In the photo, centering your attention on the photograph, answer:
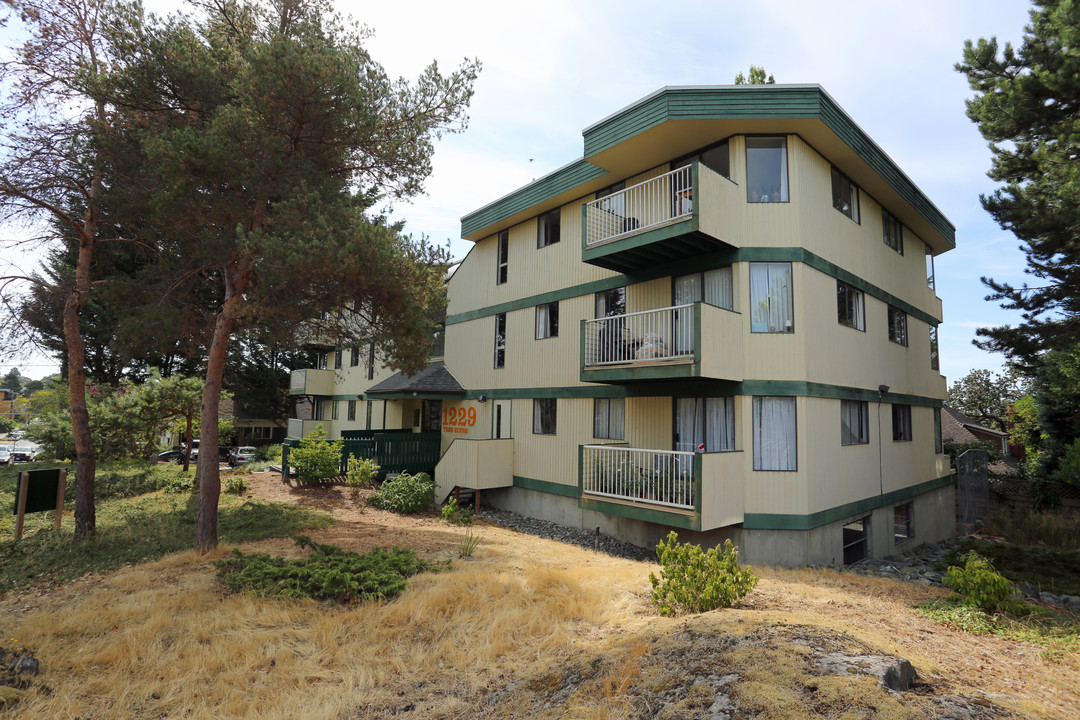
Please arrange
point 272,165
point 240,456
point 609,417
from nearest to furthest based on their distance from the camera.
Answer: point 272,165 → point 609,417 → point 240,456

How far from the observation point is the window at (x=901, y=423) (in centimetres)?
1562

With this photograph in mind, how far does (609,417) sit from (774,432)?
4420 mm

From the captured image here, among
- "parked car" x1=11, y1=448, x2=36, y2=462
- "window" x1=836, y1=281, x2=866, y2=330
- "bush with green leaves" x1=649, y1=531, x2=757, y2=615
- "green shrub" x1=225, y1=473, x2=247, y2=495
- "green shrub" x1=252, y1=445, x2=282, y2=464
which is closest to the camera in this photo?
"bush with green leaves" x1=649, y1=531, x2=757, y2=615

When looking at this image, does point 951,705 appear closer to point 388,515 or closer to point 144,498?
point 388,515

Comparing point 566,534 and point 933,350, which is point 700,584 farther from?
point 933,350

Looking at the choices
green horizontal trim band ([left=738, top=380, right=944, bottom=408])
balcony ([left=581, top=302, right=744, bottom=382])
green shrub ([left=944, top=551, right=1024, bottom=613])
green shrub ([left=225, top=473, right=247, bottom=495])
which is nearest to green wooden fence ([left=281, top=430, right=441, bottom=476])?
green shrub ([left=225, top=473, right=247, bottom=495])

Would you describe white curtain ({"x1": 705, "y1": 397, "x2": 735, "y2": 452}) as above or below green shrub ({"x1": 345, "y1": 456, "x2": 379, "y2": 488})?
above

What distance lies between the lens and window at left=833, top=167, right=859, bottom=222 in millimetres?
Answer: 13523

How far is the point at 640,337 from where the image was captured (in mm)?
12922

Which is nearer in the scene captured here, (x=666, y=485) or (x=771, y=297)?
(x=666, y=485)

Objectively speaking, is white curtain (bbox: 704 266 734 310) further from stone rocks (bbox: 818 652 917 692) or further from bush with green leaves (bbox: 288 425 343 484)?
bush with green leaves (bbox: 288 425 343 484)

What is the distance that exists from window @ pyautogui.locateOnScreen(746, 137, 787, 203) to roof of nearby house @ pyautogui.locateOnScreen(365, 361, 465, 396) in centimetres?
1165

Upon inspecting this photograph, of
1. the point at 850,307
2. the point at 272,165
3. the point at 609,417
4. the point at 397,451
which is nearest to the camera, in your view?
the point at 272,165

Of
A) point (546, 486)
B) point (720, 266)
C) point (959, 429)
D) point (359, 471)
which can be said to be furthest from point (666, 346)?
point (959, 429)
